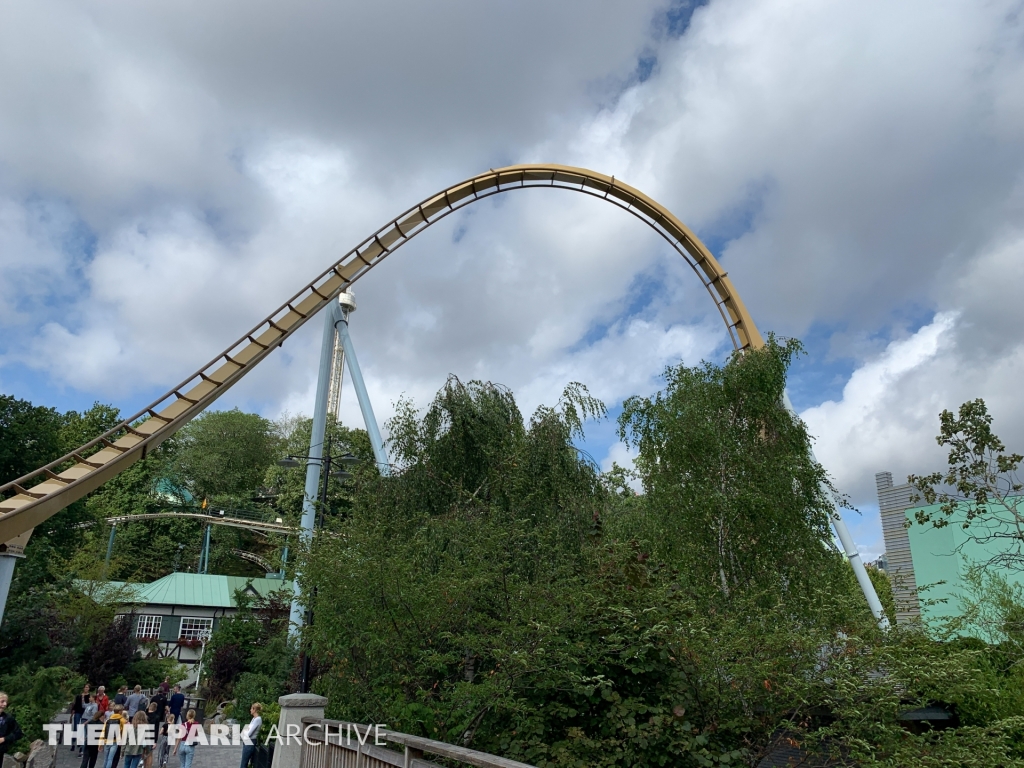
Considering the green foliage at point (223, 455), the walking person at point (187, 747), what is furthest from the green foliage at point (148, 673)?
the green foliage at point (223, 455)

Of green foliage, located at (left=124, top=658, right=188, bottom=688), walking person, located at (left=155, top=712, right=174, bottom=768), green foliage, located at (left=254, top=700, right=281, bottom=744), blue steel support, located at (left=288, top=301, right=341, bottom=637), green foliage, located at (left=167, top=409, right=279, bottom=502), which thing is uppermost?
green foliage, located at (left=167, top=409, right=279, bottom=502)

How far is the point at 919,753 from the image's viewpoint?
20.1 feet

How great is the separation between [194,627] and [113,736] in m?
24.5

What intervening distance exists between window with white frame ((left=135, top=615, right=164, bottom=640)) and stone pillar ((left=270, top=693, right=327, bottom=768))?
91.5ft

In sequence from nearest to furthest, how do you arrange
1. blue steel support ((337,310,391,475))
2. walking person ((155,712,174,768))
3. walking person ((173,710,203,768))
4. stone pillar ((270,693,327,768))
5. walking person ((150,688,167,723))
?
stone pillar ((270,693,327,768)), walking person ((173,710,203,768)), walking person ((155,712,174,768)), walking person ((150,688,167,723)), blue steel support ((337,310,391,475))

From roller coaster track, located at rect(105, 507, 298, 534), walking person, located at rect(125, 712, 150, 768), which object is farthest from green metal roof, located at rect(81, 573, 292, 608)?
walking person, located at rect(125, 712, 150, 768)

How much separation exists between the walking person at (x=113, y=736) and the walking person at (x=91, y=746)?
0.35 meters

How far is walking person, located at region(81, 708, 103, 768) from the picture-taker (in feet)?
38.5

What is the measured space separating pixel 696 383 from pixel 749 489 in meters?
2.94

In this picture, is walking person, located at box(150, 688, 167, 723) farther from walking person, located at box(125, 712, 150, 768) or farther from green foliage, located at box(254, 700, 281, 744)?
walking person, located at box(125, 712, 150, 768)

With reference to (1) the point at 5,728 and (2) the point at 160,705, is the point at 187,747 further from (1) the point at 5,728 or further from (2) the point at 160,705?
(2) the point at 160,705

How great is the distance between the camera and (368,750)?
20.5ft

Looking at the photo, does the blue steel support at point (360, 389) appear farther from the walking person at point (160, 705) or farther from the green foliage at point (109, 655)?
the green foliage at point (109, 655)

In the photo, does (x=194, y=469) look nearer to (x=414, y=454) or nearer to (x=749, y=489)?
(x=414, y=454)
